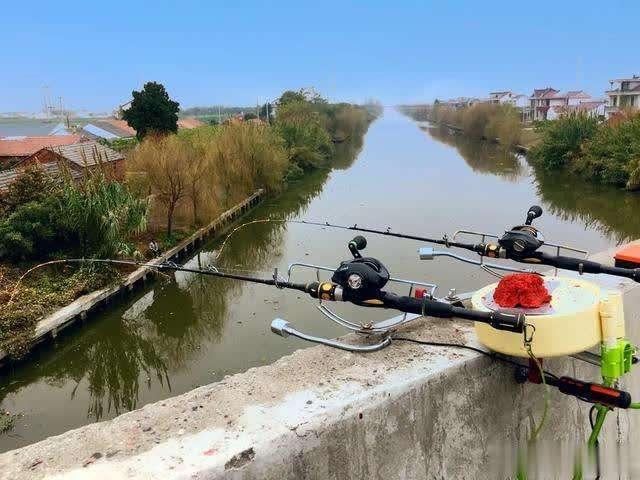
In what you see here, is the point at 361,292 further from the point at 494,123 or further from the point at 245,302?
the point at 494,123

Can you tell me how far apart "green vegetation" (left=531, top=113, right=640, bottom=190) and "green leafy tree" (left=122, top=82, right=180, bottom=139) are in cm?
2388

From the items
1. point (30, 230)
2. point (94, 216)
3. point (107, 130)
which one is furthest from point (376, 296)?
point (107, 130)

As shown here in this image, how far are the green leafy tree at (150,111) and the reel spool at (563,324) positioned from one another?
31185mm

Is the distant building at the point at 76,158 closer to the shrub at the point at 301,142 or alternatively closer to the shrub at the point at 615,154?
the shrub at the point at 301,142

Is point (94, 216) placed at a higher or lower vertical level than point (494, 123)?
lower

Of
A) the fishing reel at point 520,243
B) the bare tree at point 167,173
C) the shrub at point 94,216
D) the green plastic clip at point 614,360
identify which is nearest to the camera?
the green plastic clip at point 614,360

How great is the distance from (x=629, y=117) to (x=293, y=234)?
70.1 feet

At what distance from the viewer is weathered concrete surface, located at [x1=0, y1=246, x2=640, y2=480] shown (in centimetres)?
151

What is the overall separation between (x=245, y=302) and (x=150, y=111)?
2233 cm

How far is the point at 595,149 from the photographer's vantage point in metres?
29.5

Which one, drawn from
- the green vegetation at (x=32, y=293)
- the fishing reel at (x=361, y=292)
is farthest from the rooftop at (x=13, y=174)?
the fishing reel at (x=361, y=292)

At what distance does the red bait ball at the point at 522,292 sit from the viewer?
1.82 m

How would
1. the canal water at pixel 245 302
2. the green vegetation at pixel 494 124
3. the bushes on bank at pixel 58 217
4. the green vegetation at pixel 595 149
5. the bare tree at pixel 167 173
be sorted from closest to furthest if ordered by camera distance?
the canal water at pixel 245 302 < the bushes on bank at pixel 58 217 < the bare tree at pixel 167 173 < the green vegetation at pixel 595 149 < the green vegetation at pixel 494 124

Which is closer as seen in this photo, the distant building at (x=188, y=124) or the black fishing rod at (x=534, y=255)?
the black fishing rod at (x=534, y=255)
